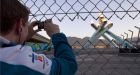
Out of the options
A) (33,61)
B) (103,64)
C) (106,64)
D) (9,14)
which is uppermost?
(9,14)

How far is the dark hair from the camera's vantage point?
1.37 meters

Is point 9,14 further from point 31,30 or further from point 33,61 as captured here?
point 31,30

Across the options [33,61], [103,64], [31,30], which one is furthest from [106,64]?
[33,61]

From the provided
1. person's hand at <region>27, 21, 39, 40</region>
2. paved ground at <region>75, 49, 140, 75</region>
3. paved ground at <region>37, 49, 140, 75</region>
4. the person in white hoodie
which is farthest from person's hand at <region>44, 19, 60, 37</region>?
paved ground at <region>75, 49, 140, 75</region>

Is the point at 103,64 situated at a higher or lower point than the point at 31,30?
lower

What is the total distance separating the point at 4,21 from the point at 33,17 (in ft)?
3.72

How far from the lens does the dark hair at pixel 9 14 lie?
137 cm

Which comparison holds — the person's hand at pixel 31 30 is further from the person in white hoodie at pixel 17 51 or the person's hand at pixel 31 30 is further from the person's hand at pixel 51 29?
the person in white hoodie at pixel 17 51

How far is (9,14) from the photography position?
1371mm

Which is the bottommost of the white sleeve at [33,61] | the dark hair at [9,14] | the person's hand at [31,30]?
the white sleeve at [33,61]

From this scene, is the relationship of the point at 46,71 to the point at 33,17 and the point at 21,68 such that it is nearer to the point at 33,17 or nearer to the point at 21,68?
the point at 21,68

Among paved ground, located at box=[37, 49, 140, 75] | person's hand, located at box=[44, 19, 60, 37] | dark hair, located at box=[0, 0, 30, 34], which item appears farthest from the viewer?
paved ground, located at box=[37, 49, 140, 75]

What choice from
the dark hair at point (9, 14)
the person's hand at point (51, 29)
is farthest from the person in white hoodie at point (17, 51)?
the person's hand at point (51, 29)

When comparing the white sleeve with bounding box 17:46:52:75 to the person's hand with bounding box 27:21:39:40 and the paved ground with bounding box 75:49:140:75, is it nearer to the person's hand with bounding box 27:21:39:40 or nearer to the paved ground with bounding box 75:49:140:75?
the person's hand with bounding box 27:21:39:40
